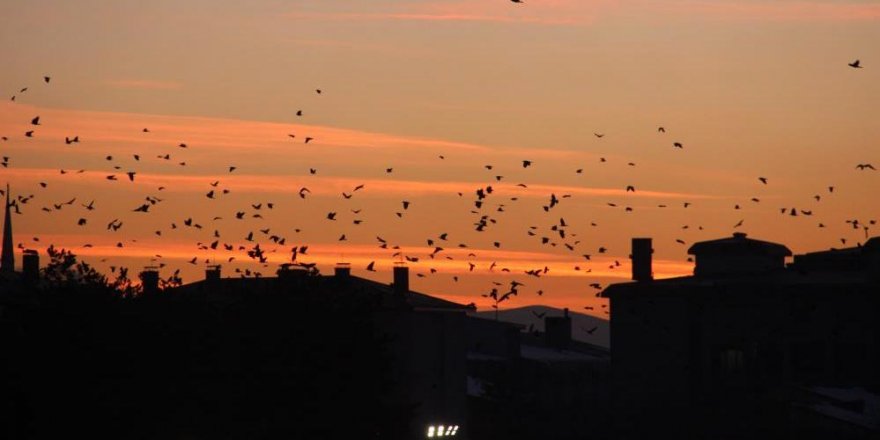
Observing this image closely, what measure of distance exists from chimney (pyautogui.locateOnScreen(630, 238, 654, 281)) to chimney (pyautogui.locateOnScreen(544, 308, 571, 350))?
31.2 m

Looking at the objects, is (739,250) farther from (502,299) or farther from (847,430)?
(502,299)

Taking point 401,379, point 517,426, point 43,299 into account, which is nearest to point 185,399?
point 43,299

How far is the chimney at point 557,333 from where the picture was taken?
15800cm

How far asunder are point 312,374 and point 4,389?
16.0 m

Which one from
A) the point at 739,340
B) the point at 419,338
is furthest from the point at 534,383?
the point at 419,338

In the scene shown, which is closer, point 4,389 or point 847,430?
point 4,389

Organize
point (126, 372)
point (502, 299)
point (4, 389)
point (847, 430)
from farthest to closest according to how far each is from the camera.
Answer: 1. point (847, 430)
2. point (502, 299)
3. point (126, 372)
4. point (4, 389)

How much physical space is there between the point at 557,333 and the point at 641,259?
111 ft

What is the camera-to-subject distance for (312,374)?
271ft

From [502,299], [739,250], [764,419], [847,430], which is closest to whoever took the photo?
[502,299]

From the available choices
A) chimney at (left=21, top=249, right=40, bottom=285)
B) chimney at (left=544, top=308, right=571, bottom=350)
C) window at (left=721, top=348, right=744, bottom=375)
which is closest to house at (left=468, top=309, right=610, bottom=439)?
chimney at (left=544, top=308, right=571, bottom=350)

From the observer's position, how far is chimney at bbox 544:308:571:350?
158000mm

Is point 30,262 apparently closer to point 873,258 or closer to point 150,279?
point 150,279

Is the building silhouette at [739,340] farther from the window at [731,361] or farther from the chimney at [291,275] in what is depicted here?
the chimney at [291,275]
